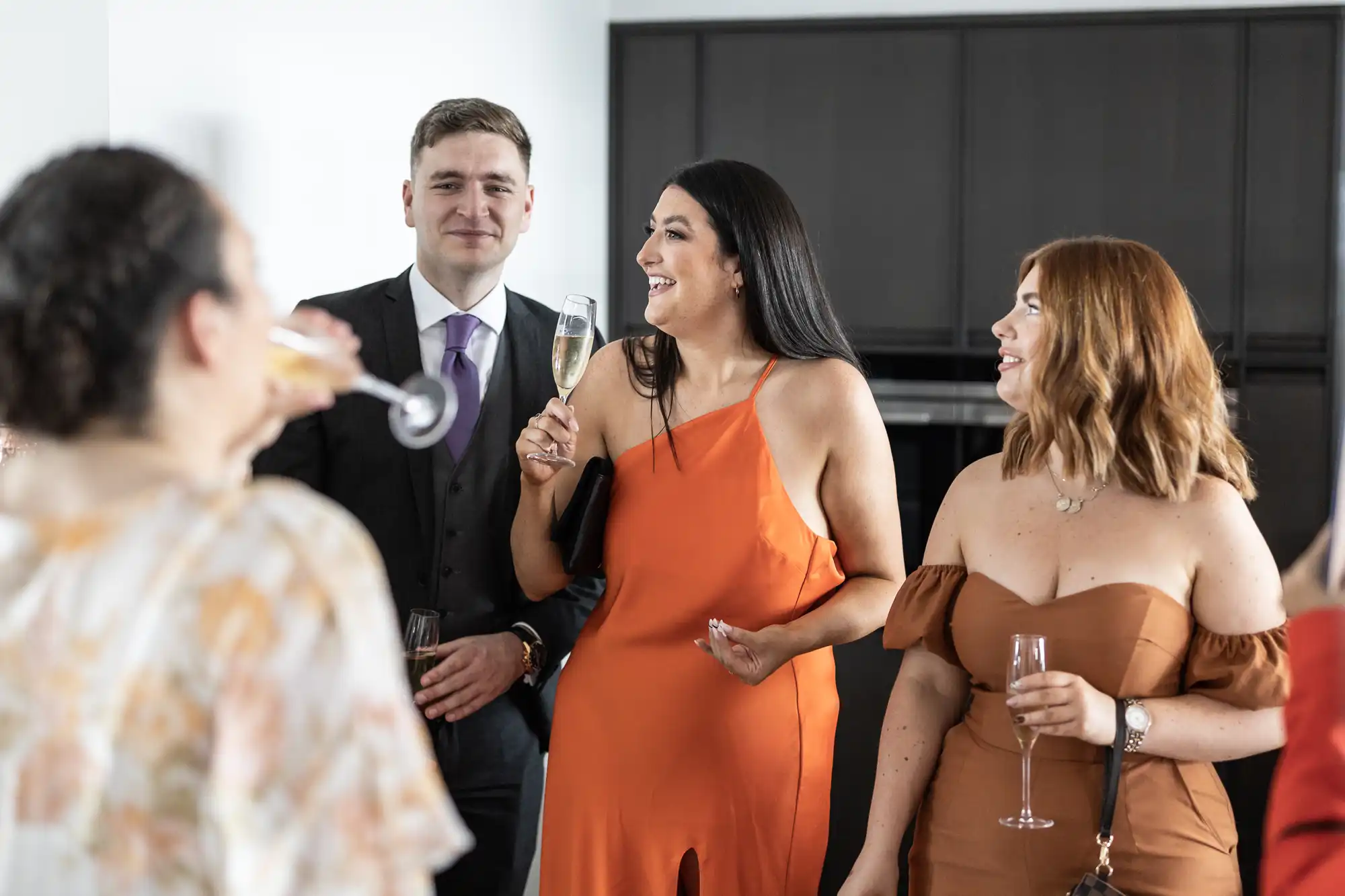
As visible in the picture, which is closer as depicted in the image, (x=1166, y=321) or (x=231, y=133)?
(x=1166, y=321)

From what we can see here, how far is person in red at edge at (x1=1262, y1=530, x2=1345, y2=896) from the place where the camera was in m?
1.00

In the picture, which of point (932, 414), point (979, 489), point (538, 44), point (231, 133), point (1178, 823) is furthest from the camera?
point (932, 414)

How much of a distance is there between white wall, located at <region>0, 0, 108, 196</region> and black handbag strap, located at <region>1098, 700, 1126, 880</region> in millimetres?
1530

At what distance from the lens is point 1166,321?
1753 mm

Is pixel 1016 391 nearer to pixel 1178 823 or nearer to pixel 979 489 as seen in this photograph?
pixel 979 489

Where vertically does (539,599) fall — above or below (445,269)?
below

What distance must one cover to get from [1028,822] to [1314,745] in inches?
27.9

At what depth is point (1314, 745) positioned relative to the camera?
1.01 metres

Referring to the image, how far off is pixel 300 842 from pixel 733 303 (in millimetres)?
1455

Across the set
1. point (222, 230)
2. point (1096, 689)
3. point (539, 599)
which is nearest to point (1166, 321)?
point (1096, 689)

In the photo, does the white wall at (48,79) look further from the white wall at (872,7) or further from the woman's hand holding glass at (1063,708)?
the white wall at (872,7)

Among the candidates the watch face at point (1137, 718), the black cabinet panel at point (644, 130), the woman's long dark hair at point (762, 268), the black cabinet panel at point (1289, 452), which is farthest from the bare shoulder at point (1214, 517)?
the black cabinet panel at point (644, 130)

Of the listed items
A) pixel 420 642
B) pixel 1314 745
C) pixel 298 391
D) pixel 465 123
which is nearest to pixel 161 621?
pixel 298 391

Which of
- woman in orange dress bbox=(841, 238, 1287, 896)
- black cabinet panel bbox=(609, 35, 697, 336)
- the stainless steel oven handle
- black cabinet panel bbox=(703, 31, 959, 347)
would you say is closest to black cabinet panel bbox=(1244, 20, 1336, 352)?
black cabinet panel bbox=(703, 31, 959, 347)
